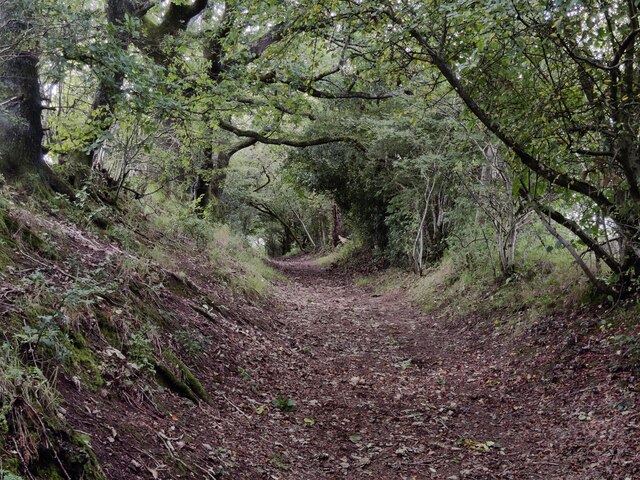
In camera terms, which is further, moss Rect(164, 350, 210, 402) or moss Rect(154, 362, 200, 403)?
moss Rect(164, 350, 210, 402)

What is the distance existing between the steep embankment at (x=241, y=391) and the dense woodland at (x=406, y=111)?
0.45 metres

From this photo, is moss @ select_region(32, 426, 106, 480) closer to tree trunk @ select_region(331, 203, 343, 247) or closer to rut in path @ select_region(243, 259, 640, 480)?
rut in path @ select_region(243, 259, 640, 480)

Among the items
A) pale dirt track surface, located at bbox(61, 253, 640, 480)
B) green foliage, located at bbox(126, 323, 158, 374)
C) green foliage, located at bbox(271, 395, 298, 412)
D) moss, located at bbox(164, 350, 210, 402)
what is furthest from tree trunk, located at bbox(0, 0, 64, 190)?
green foliage, located at bbox(271, 395, 298, 412)

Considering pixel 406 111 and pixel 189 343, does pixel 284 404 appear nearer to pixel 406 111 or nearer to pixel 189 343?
pixel 189 343

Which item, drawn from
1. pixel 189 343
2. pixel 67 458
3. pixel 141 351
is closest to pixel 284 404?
pixel 189 343

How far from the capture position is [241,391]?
18.5 ft

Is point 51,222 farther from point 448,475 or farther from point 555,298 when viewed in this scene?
point 555,298

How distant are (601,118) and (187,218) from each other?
8.95m

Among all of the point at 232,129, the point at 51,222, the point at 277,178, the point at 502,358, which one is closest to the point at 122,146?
the point at 51,222

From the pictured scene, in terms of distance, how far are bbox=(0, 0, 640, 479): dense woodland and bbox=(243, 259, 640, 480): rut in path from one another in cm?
145

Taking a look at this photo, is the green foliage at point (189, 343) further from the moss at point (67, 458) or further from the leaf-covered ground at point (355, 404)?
the moss at point (67, 458)

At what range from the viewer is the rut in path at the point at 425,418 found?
173 inches

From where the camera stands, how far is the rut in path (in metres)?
4.41

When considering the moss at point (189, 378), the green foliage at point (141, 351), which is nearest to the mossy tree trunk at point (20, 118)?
the green foliage at point (141, 351)
